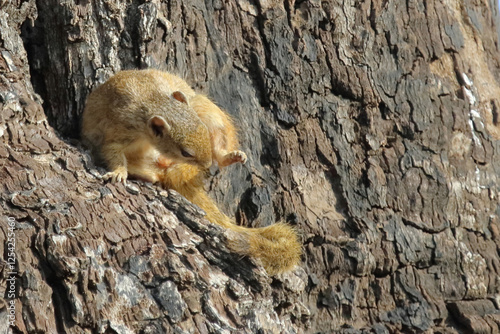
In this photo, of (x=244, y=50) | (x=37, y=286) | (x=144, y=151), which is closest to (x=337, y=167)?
(x=244, y=50)

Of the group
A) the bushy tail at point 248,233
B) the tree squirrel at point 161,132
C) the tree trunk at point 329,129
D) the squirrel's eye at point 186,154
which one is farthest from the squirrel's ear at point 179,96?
the bushy tail at point 248,233

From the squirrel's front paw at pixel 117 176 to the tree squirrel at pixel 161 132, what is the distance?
0.11 metres

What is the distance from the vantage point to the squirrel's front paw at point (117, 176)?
4.43m

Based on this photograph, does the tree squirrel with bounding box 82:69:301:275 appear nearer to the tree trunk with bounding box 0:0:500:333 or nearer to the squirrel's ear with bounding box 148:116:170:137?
the squirrel's ear with bounding box 148:116:170:137

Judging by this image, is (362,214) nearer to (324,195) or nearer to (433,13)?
(324,195)

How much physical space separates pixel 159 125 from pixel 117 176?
83cm

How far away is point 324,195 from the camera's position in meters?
4.99

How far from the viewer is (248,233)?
445 cm

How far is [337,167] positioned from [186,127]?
1.20m

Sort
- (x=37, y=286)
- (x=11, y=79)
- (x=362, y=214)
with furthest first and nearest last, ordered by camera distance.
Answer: (x=362, y=214) → (x=11, y=79) → (x=37, y=286)

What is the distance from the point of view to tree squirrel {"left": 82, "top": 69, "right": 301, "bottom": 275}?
492cm

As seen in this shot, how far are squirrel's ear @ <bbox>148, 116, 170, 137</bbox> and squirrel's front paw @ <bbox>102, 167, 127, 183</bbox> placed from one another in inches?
26.5

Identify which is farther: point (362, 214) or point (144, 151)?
point (144, 151)

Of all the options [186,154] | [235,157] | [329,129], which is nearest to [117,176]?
[186,154]
